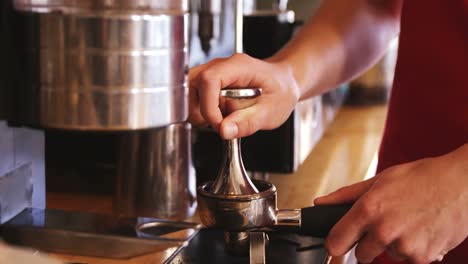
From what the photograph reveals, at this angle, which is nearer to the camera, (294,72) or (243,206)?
(243,206)

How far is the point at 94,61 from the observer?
626 mm

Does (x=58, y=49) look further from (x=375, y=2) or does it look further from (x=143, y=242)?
(x=375, y=2)

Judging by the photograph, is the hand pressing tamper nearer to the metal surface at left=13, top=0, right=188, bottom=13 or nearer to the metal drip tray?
the metal drip tray

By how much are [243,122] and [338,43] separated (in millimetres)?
316

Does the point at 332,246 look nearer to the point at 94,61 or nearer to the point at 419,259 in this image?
the point at 419,259

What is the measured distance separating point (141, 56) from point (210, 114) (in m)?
0.17

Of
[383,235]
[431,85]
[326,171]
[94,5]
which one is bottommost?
[326,171]

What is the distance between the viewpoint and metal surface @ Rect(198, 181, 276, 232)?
2.40ft

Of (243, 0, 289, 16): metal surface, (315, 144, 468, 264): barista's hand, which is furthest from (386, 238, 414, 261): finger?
(243, 0, 289, 16): metal surface

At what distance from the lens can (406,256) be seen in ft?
2.50

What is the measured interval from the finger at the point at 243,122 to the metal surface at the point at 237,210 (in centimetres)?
7

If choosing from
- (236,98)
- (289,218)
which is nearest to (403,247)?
(289,218)

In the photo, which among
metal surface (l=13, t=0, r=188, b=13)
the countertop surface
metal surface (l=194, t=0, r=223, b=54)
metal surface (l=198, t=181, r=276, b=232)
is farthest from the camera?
metal surface (l=194, t=0, r=223, b=54)

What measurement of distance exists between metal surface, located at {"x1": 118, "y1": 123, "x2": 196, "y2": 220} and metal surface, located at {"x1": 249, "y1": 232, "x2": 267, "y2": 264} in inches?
11.9
